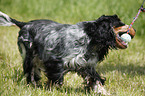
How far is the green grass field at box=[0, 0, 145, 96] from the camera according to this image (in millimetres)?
3311

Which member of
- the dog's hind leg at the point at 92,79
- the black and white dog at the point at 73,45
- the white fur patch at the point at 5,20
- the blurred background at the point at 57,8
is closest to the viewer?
the black and white dog at the point at 73,45

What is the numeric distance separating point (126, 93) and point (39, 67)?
155 centimetres

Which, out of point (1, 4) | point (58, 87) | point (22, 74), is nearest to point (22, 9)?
point (1, 4)

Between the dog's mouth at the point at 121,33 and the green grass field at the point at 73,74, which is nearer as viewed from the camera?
the dog's mouth at the point at 121,33

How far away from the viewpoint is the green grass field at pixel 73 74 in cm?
331

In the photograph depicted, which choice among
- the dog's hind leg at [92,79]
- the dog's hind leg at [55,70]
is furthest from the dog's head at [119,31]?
the dog's hind leg at [55,70]

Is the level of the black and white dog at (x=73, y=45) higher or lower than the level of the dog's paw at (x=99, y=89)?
higher

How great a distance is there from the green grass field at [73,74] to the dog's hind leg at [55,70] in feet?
0.50

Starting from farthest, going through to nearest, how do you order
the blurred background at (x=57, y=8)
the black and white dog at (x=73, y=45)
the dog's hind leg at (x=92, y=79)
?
the blurred background at (x=57, y=8) → the dog's hind leg at (x=92, y=79) → the black and white dog at (x=73, y=45)

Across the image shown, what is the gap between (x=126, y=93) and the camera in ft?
10.7

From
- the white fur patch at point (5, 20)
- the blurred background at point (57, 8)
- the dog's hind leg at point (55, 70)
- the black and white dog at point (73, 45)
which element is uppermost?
the blurred background at point (57, 8)

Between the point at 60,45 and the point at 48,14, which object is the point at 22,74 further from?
the point at 48,14

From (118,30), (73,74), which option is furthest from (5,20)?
(118,30)

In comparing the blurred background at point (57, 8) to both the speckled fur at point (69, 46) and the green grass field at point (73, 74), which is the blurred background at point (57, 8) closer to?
the green grass field at point (73, 74)
